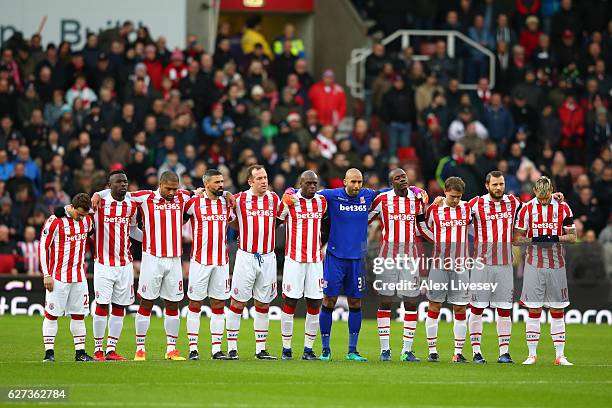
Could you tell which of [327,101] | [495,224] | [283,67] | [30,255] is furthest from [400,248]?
[283,67]

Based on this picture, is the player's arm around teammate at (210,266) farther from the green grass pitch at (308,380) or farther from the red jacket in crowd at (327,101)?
the red jacket in crowd at (327,101)

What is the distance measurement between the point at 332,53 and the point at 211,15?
3258mm

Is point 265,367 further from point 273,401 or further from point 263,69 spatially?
point 263,69

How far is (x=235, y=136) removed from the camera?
29.7 m

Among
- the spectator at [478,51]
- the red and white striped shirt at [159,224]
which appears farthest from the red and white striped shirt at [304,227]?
the spectator at [478,51]

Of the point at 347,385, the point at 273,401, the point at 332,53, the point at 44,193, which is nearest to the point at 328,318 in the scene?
the point at 347,385

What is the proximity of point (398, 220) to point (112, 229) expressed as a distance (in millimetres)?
3759

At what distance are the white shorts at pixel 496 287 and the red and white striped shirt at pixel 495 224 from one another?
192mm

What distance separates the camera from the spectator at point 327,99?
3114 cm

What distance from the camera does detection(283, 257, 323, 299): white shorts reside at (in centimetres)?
1909

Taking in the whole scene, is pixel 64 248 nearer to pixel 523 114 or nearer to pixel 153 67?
pixel 153 67

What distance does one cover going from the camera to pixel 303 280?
62.9ft

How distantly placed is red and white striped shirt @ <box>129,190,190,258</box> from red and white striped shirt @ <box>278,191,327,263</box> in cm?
141

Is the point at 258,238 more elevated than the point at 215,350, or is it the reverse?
the point at 258,238
